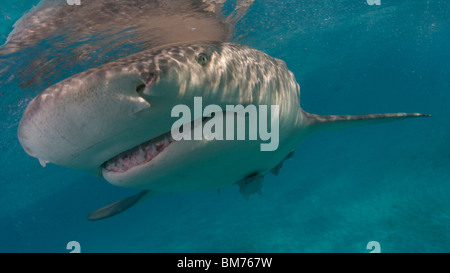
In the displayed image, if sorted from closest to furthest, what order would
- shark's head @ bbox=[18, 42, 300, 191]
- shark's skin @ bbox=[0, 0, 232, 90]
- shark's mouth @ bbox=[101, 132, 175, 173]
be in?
shark's head @ bbox=[18, 42, 300, 191]
shark's mouth @ bbox=[101, 132, 175, 173]
shark's skin @ bbox=[0, 0, 232, 90]

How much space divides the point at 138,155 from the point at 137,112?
2.06 ft

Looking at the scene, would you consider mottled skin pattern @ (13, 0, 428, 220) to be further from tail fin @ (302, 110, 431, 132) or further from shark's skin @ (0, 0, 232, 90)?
shark's skin @ (0, 0, 232, 90)

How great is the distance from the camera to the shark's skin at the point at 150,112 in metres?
1.48

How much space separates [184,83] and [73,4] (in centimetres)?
543

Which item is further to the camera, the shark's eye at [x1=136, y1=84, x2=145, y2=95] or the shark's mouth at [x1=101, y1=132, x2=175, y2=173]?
the shark's mouth at [x1=101, y1=132, x2=175, y2=173]

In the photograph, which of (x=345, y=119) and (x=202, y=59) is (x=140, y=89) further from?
(x=345, y=119)

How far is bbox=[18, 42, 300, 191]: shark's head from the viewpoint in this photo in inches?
57.9

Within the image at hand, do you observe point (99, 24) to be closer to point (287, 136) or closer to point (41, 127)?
point (287, 136)

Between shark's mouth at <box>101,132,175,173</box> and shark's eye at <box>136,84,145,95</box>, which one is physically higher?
shark's eye at <box>136,84,145,95</box>

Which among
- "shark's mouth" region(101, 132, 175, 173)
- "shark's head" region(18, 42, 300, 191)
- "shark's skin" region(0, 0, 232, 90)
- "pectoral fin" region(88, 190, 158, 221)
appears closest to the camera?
"shark's head" region(18, 42, 300, 191)

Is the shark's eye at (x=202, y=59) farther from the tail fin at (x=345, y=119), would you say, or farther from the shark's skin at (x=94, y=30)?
the shark's skin at (x=94, y=30)

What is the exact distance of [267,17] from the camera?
11742 millimetres

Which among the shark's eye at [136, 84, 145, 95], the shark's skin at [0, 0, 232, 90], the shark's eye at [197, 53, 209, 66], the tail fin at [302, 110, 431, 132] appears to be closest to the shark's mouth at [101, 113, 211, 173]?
the shark's eye at [197, 53, 209, 66]

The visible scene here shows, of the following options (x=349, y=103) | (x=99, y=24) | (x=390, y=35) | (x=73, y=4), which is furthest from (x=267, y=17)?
(x=349, y=103)
